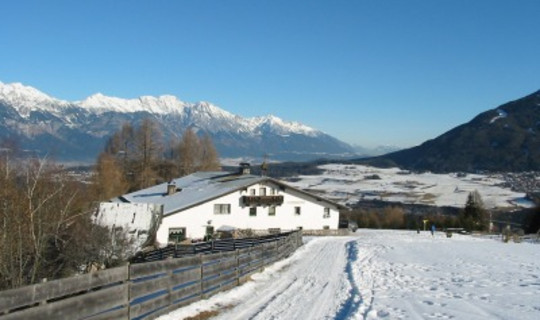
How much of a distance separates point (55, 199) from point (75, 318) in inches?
1008

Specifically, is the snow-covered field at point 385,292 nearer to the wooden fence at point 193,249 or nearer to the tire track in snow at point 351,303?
the tire track in snow at point 351,303

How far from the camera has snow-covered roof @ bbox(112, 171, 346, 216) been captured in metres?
60.1

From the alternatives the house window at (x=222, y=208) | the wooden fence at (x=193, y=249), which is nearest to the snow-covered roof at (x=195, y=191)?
the house window at (x=222, y=208)

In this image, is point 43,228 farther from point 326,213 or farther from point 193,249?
point 326,213

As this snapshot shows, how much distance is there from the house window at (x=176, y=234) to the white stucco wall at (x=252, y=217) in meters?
0.36

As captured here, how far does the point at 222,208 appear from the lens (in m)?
62.1

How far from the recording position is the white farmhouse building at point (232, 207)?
194 ft

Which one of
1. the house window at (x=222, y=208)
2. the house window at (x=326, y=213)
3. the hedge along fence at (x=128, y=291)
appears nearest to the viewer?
the hedge along fence at (x=128, y=291)

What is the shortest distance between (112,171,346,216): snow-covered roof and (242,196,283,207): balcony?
145 centimetres

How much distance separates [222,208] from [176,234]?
20.3 ft

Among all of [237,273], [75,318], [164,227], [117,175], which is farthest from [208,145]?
[75,318]

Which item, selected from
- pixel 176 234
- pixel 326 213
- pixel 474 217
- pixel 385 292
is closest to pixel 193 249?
pixel 385 292

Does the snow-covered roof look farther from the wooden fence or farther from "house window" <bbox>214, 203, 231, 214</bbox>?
the wooden fence

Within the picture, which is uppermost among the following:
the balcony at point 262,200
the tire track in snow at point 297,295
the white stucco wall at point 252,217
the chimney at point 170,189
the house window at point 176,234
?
the chimney at point 170,189
